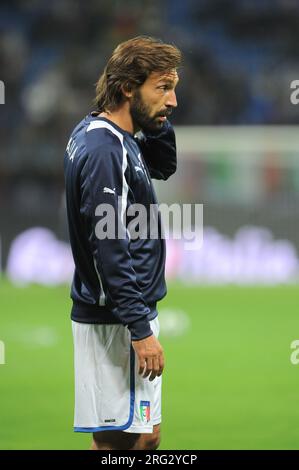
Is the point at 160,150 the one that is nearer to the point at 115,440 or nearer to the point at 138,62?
the point at 138,62

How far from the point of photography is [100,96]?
13.2ft

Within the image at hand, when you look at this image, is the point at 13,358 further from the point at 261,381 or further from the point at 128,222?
the point at 128,222

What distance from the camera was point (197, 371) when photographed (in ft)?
25.2

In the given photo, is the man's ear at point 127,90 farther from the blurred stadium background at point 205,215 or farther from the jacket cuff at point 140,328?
the blurred stadium background at point 205,215

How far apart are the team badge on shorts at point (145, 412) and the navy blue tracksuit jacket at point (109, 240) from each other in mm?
328

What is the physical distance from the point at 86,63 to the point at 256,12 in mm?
2757

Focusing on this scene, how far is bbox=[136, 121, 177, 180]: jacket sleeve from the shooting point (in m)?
4.39

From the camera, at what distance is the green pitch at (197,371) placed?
18.9 feet

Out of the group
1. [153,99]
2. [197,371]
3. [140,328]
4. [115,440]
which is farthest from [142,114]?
[197,371]

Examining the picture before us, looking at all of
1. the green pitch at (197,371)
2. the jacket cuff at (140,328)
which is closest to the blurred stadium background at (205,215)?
the green pitch at (197,371)

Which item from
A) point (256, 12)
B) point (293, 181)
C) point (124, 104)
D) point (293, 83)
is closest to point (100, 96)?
point (124, 104)

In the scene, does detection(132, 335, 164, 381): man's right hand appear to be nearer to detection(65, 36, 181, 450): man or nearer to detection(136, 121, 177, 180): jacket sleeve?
detection(65, 36, 181, 450): man

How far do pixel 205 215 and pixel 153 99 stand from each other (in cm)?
831

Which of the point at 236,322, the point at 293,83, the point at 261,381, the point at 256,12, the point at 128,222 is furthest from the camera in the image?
the point at 256,12
